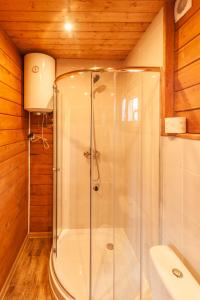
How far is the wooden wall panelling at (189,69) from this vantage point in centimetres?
113

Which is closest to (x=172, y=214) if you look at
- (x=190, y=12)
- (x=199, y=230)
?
(x=199, y=230)

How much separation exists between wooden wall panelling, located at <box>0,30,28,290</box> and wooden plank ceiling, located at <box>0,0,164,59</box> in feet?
0.75

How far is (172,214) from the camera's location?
1356 millimetres

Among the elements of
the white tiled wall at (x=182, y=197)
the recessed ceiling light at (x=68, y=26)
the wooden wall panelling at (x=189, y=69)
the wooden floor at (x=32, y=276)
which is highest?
the recessed ceiling light at (x=68, y=26)

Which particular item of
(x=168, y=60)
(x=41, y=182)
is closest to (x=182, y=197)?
(x=168, y=60)

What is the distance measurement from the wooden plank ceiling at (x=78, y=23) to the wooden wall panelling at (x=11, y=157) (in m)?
0.23

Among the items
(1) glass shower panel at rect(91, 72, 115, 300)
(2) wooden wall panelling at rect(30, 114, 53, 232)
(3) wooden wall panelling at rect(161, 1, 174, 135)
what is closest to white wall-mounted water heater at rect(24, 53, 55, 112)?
(2) wooden wall panelling at rect(30, 114, 53, 232)

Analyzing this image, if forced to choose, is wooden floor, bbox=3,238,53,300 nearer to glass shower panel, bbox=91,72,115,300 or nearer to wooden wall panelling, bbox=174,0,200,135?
glass shower panel, bbox=91,72,115,300

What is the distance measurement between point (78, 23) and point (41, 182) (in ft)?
6.00

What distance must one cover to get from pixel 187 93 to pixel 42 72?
A: 1.67 m

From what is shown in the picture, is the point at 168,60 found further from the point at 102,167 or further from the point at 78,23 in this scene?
the point at 102,167

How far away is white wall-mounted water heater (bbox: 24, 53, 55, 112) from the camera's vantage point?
7.43 feet

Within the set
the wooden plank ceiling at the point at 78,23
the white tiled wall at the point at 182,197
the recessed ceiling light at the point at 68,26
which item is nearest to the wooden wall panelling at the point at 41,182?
the wooden plank ceiling at the point at 78,23

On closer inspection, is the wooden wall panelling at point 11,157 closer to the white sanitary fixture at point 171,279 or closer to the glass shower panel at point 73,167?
the glass shower panel at point 73,167
